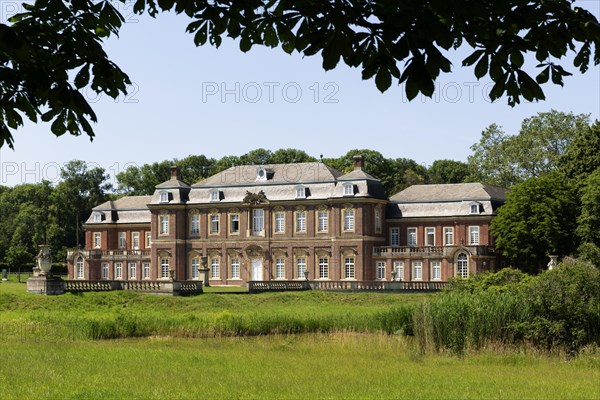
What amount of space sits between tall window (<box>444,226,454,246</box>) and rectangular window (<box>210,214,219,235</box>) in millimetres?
14852

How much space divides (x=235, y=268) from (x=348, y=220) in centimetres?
855

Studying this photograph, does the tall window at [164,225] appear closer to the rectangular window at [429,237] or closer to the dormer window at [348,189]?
the dormer window at [348,189]

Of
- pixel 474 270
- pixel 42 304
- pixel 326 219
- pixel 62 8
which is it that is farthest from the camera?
pixel 326 219

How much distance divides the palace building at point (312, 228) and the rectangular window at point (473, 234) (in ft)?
0.20

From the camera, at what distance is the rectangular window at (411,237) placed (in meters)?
58.4

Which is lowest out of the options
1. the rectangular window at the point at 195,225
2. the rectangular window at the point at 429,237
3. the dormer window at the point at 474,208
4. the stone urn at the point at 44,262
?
the stone urn at the point at 44,262

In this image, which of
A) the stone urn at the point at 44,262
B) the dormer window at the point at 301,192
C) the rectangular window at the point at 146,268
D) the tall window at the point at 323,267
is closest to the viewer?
the stone urn at the point at 44,262

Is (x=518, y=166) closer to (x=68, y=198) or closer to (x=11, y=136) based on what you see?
(x=68, y=198)

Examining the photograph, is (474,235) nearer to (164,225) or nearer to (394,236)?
(394,236)

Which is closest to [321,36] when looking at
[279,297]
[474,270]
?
[279,297]

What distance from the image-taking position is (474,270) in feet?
179

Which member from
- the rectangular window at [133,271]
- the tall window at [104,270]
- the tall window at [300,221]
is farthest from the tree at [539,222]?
the tall window at [104,270]

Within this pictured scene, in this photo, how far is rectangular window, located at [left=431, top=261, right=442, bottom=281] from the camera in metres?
55.8

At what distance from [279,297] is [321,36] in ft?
139
